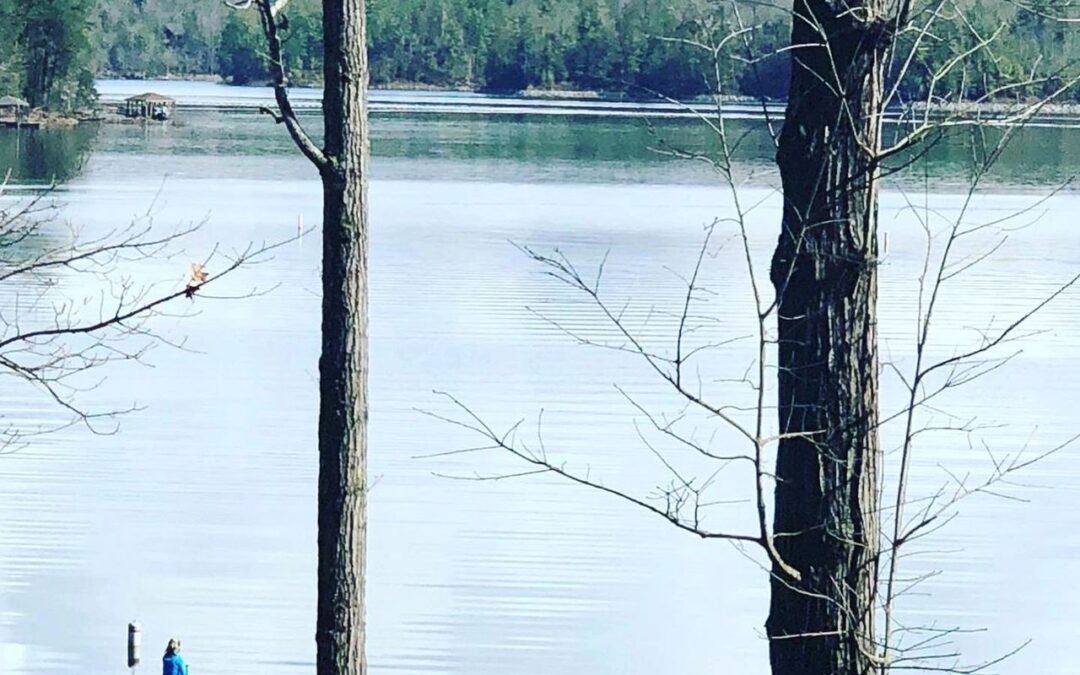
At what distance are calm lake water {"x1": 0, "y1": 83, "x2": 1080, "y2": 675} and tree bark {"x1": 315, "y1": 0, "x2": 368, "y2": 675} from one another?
164 cm

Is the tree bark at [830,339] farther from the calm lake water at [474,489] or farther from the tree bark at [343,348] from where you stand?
the tree bark at [343,348]

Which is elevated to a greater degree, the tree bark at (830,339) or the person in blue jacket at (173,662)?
the tree bark at (830,339)

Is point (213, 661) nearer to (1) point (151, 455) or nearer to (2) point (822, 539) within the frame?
(1) point (151, 455)

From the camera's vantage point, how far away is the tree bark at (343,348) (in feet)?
24.4

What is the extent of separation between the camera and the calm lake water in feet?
45.2

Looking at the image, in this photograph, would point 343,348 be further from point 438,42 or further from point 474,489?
point 438,42

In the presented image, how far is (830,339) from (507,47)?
14076cm

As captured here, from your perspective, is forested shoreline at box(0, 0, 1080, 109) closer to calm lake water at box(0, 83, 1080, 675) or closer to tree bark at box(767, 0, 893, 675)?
tree bark at box(767, 0, 893, 675)

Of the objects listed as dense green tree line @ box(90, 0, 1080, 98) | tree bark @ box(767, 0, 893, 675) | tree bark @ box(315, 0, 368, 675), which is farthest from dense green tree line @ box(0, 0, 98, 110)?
tree bark @ box(767, 0, 893, 675)

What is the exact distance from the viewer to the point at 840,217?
5207 mm

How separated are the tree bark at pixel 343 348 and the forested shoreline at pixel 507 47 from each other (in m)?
0.28

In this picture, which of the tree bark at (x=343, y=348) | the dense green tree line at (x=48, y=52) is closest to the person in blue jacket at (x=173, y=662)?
the tree bark at (x=343, y=348)

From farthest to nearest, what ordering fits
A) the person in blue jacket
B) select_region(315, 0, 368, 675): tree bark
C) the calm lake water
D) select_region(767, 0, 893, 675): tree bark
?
the calm lake water
the person in blue jacket
select_region(315, 0, 368, 675): tree bark
select_region(767, 0, 893, 675): tree bark

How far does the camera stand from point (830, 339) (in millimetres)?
5215
